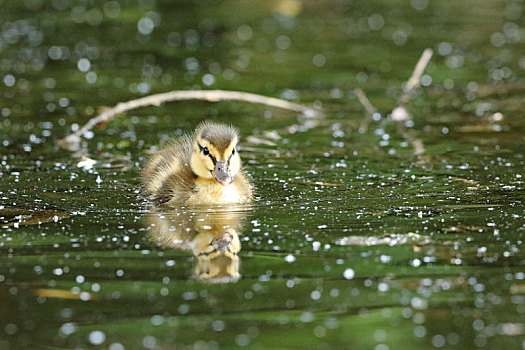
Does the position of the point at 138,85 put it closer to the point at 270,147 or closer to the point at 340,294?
the point at 270,147

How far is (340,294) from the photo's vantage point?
499 cm

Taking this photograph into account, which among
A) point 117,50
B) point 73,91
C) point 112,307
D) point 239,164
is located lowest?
point 112,307

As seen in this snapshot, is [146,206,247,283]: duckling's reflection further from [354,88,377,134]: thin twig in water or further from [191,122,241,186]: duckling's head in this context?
[354,88,377,134]: thin twig in water

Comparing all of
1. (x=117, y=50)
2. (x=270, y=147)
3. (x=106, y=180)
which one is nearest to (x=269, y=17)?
(x=117, y=50)

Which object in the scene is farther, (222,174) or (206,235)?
(222,174)

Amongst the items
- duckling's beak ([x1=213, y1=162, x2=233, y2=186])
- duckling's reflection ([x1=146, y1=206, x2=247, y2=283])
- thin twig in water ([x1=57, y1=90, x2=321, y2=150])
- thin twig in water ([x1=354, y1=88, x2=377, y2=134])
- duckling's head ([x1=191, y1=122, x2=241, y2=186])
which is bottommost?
duckling's reflection ([x1=146, y1=206, x2=247, y2=283])

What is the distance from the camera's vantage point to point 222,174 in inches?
272

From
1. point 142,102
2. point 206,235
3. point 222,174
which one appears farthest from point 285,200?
point 142,102

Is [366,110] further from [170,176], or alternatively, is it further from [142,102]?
[170,176]

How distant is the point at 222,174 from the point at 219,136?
286 millimetres

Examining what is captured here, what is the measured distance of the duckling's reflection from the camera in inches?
214

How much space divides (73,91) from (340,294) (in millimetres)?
7717

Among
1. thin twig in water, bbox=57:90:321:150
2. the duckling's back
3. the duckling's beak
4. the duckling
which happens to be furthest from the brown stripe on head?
thin twig in water, bbox=57:90:321:150

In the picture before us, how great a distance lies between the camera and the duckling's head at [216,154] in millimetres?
6934
